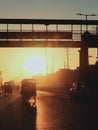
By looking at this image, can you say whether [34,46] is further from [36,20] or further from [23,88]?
[23,88]

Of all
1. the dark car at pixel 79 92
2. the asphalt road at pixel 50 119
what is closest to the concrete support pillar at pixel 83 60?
the dark car at pixel 79 92

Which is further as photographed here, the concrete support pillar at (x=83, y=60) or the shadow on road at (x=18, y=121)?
the concrete support pillar at (x=83, y=60)

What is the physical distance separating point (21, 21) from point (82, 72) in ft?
39.1

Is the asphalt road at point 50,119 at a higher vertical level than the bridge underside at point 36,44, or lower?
lower

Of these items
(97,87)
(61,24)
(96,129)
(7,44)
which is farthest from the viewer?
(97,87)

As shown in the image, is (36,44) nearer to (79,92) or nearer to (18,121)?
(79,92)

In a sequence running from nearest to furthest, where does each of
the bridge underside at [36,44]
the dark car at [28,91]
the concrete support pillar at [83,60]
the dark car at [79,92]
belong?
the dark car at [28,91] < the dark car at [79,92] < the bridge underside at [36,44] < the concrete support pillar at [83,60]

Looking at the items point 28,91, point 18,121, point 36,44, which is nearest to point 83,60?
point 36,44

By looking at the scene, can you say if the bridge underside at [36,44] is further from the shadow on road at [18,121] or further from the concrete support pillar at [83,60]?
the shadow on road at [18,121]

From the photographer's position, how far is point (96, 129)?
19.5 metres

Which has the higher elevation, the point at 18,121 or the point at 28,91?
the point at 18,121

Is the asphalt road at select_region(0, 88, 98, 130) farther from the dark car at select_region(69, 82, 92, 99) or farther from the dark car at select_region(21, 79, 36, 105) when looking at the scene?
the dark car at select_region(69, 82, 92, 99)

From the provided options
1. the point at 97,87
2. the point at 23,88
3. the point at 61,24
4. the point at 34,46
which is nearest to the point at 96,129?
the point at 23,88

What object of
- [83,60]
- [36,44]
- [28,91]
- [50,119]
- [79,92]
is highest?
[36,44]
